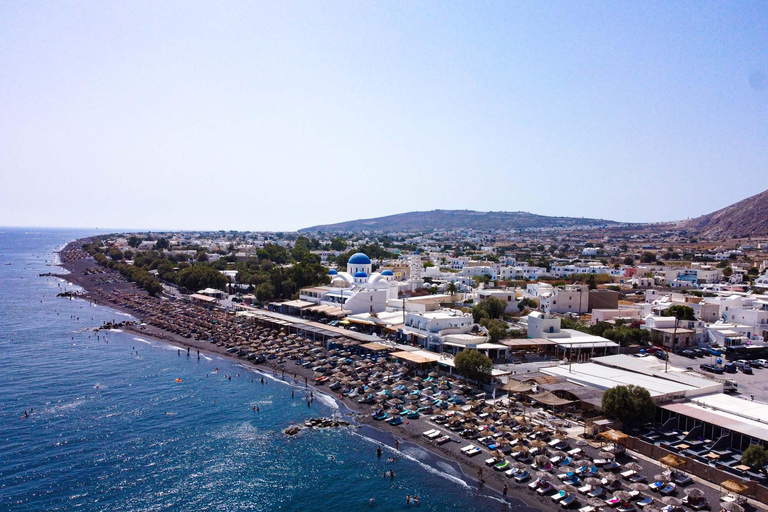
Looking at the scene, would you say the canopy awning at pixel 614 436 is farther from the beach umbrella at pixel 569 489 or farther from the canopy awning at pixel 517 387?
the canopy awning at pixel 517 387

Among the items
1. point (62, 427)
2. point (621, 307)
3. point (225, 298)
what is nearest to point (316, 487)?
A: point (62, 427)

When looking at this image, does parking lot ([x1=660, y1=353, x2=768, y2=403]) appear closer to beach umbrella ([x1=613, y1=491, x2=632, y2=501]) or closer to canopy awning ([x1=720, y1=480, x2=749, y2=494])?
canopy awning ([x1=720, y1=480, x2=749, y2=494])

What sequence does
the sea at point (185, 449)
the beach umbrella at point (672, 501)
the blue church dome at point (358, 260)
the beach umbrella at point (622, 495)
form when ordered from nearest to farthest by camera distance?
the beach umbrella at point (672, 501) → the beach umbrella at point (622, 495) → the sea at point (185, 449) → the blue church dome at point (358, 260)

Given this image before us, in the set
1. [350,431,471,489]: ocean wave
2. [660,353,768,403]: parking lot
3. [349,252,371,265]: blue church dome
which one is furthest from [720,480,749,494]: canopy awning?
[349,252,371,265]: blue church dome

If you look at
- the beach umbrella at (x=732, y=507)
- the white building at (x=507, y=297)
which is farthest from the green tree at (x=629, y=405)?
the white building at (x=507, y=297)

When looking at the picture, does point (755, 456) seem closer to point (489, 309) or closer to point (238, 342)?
point (489, 309)

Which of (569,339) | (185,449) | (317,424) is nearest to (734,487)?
(317,424)
